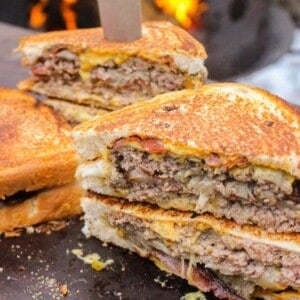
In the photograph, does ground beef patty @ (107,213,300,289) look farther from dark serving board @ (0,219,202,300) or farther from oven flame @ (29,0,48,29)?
oven flame @ (29,0,48,29)

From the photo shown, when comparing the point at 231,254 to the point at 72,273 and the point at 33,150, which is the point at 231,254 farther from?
the point at 33,150

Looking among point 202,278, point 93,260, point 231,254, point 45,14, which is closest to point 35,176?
point 93,260

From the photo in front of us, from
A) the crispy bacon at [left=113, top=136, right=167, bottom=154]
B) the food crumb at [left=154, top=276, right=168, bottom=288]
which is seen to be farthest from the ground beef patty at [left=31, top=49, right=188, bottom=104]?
the food crumb at [left=154, top=276, right=168, bottom=288]

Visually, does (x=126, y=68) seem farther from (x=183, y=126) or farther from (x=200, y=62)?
(x=183, y=126)

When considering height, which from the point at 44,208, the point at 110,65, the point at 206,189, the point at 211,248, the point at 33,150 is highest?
the point at 110,65

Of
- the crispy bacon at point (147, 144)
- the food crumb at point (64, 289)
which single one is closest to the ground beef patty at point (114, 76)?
the crispy bacon at point (147, 144)

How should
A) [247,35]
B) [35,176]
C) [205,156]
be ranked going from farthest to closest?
[247,35]
[35,176]
[205,156]

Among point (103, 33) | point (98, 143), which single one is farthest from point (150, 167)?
point (103, 33)
